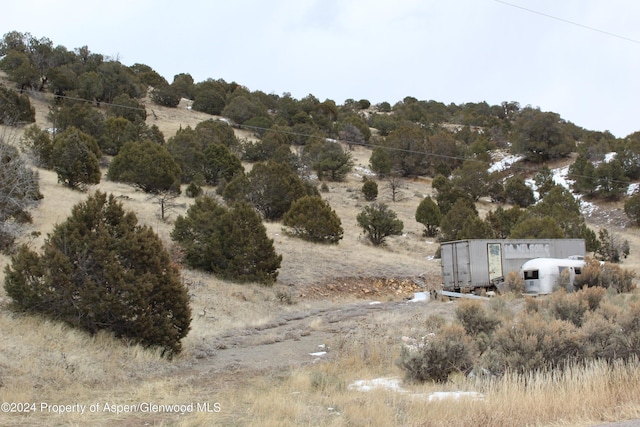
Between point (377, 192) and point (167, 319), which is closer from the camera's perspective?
point (167, 319)

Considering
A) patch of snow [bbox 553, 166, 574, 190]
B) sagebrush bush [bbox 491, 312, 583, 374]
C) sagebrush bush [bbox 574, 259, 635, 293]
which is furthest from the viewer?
patch of snow [bbox 553, 166, 574, 190]

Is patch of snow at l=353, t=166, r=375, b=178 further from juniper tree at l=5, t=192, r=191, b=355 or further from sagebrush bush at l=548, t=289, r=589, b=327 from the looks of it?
sagebrush bush at l=548, t=289, r=589, b=327

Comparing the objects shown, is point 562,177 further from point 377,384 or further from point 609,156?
point 377,384

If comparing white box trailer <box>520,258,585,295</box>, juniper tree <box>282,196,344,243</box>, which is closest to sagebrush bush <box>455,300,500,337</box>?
white box trailer <box>520,258,585,295</box>

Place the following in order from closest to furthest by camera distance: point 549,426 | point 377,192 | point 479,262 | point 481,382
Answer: point 549,426
point 481,382
point 479,262
point 377,192

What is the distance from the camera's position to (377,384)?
27.4ft

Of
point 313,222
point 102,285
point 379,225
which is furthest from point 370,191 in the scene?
point 102,285

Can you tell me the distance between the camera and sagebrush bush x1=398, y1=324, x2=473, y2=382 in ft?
27.6

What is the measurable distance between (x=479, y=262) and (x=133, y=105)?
4781 cm

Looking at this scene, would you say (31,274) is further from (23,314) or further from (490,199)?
(490,199)

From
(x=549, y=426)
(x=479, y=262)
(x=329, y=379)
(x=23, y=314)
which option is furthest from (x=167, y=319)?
(x=479, y=262)

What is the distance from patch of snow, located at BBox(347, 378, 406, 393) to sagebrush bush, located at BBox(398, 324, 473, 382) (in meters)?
0.28

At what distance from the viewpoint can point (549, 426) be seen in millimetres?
5586

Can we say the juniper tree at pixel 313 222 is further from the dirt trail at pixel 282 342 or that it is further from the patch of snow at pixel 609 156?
the patch of snow at pixel 609 156
